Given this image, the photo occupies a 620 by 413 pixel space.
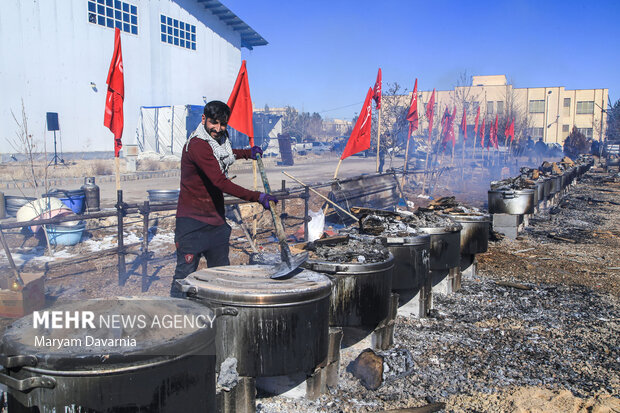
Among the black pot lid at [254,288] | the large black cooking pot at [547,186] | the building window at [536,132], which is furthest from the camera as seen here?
the building window at [536,132]

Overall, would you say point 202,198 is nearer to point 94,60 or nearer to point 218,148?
point 218,148

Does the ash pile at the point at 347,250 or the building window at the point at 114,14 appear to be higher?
the building window at the point at 114,14

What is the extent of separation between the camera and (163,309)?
7.50 ft

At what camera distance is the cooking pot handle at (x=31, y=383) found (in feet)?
5.64

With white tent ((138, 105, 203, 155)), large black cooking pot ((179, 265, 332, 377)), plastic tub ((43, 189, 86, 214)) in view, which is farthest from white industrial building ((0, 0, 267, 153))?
large black cooking pot ((179, 265, 332, 377))

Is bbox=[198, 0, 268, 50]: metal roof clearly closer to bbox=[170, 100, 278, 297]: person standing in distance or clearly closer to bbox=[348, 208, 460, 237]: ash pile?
bbox=[348, 208, 460, 237]: ash pile

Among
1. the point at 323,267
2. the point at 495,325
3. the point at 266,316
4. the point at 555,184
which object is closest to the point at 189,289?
the point at 266,316

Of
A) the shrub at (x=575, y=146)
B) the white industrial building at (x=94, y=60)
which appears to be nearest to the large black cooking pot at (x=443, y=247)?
the white industrial building at (x=94, y=60)

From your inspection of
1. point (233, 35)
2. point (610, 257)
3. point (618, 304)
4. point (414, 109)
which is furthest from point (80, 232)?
point (233, 35)

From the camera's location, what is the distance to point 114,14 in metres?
24.7

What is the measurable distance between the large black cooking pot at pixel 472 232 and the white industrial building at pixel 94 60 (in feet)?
53.6

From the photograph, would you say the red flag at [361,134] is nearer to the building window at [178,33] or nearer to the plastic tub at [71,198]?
the plastic tub at [71,198]

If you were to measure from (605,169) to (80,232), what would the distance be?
116 feet

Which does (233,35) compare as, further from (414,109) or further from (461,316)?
(461,316)
